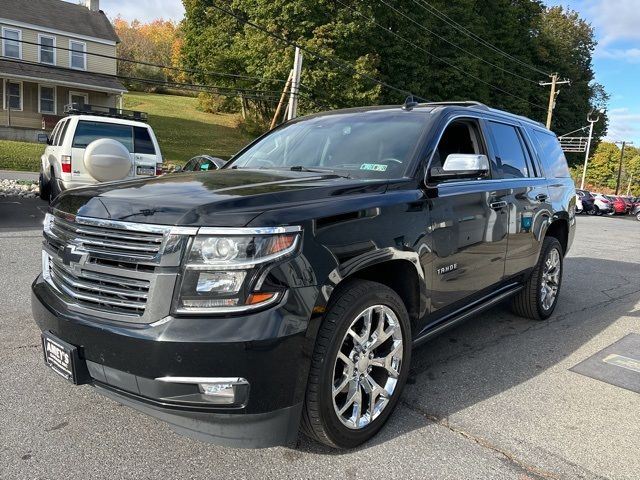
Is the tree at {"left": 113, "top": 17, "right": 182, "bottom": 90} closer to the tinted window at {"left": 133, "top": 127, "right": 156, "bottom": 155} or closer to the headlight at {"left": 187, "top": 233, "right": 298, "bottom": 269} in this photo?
the tinted window at {"left": 133, "top": 127, "right": 156, "bottom": 155}

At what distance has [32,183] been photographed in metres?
14.6

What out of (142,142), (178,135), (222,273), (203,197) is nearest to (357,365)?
(222,273)

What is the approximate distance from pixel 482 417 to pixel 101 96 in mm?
34102

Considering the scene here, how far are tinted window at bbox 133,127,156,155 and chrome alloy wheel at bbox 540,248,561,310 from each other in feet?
26.6

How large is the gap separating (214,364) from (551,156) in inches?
184

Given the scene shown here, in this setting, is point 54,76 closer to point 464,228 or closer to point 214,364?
point 464,228

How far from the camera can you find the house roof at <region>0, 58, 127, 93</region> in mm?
28984

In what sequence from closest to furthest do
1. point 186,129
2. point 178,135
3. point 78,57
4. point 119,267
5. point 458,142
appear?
point 119,267 < point 458,142 < point 78,57 < point 178,135 < point 186,129

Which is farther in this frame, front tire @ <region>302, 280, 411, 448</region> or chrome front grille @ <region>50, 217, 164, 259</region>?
front tire @ <region>302, 280, 411, 448</region>

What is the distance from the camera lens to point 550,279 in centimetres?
538

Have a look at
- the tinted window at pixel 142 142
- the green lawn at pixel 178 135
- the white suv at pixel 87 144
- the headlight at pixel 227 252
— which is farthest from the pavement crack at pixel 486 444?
the green lawn at pixel 178 135

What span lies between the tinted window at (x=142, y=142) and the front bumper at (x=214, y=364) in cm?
877

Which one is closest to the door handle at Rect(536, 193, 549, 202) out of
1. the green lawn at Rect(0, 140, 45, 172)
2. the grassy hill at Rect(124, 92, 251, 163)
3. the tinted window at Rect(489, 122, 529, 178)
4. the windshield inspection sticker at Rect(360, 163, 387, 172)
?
the tinted window at Rect(489, 122, 529, 178)

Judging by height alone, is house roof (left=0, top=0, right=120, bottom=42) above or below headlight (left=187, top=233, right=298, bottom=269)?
above
